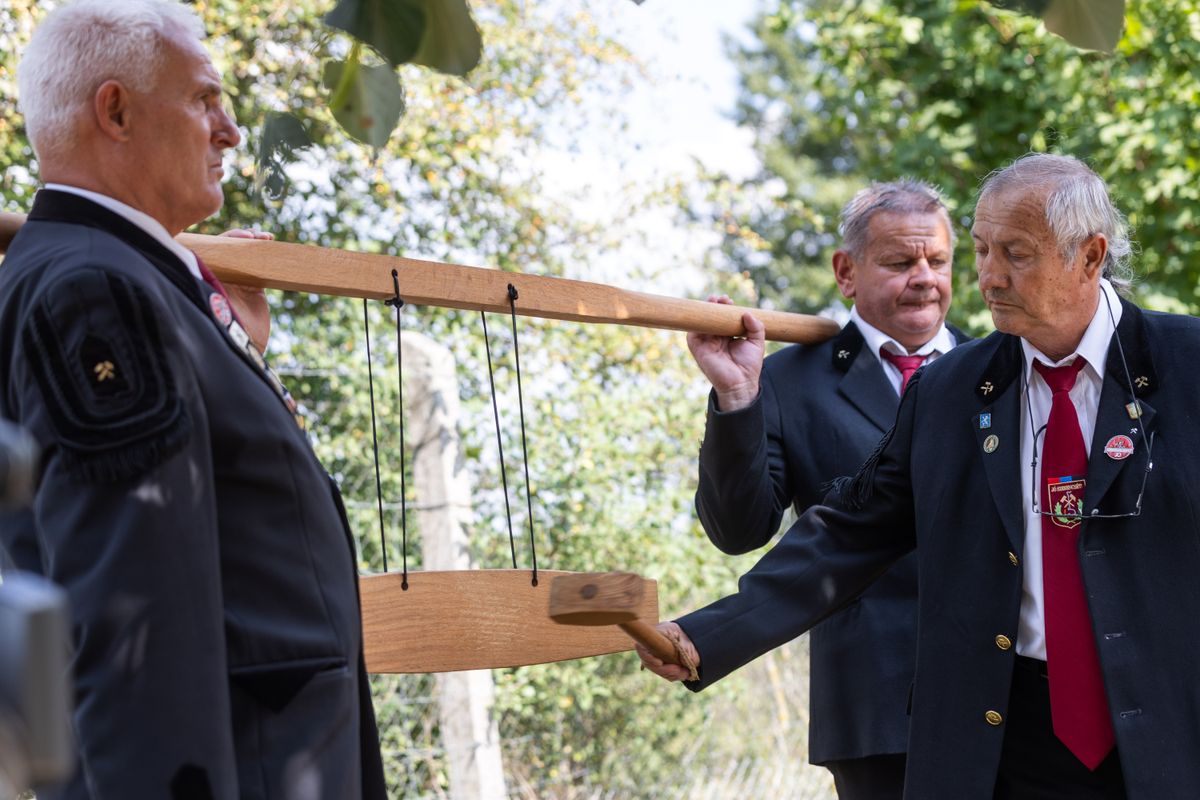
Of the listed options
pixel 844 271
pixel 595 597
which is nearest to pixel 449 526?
pixel 844 271

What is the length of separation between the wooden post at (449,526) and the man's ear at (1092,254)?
2.68 metres

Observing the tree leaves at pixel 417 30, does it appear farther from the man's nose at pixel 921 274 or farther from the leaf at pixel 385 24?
the man's nose at pixel 921 274

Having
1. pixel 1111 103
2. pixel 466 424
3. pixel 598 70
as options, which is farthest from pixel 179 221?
pixel 1111 103

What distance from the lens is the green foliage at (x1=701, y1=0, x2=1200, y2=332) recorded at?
25.7 ft

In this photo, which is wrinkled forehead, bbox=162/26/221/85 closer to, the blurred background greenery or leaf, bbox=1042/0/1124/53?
leaf, bbox=1042/0/1124/53

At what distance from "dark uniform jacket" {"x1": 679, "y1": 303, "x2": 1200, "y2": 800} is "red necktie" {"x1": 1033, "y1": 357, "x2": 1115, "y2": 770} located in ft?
0.13

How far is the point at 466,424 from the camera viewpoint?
5773mm

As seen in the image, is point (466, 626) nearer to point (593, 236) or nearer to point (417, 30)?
point (417, 30)

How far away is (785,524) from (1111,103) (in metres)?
3.28

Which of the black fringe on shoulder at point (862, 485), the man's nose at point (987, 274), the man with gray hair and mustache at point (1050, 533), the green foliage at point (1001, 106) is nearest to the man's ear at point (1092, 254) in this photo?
the man with gray hair and mustache at point (1050, 533)

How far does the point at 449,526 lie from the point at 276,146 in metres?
3.11

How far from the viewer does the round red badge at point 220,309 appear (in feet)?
5.95

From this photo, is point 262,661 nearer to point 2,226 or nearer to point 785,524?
point 2,226

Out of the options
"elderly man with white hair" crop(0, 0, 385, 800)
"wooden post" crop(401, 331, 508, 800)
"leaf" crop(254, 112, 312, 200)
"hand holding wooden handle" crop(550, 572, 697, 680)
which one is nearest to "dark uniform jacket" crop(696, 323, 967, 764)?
"hand holding wooden handle" crop(550, 572, 697, 680)
